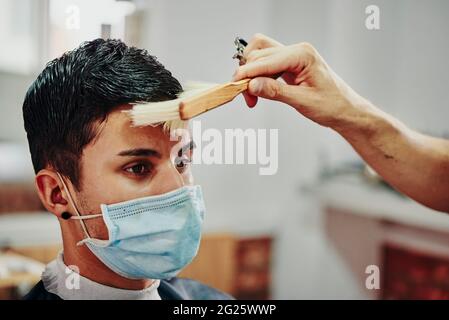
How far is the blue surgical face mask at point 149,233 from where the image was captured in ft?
4.41

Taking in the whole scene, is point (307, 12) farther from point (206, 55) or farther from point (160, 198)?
point (160, 198)

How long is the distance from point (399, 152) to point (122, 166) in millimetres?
788

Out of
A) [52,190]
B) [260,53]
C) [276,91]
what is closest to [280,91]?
[276,91]

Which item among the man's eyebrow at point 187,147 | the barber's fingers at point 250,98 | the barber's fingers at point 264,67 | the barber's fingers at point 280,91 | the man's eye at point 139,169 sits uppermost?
the barber's fingers at point 264,67

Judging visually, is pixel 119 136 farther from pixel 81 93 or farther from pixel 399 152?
pixel 399 152

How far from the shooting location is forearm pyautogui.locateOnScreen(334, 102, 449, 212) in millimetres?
1473

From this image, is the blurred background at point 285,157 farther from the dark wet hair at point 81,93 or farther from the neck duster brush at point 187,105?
the neck duster brush at point 187,105

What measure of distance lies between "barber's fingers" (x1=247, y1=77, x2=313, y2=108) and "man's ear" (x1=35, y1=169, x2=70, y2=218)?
0.55m

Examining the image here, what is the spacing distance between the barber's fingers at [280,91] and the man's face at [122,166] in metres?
0.26

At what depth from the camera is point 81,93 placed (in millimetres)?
1312

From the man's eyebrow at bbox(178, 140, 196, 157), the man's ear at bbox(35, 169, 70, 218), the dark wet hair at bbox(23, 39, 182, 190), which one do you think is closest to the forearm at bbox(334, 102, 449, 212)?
the man's eyebrow at bbox(178, 140, 196, 157)

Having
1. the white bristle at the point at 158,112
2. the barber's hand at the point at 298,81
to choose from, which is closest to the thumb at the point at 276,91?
the barber's hand at the point at 298,81

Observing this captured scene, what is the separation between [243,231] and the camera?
266 cm
